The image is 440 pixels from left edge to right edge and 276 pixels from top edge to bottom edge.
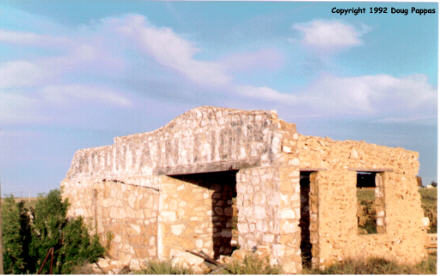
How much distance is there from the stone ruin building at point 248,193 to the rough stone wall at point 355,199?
22mm

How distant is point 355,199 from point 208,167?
3171 millimetres

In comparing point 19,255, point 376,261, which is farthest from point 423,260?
point 19,255

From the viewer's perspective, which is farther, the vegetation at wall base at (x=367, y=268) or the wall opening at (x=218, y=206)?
the wall opening at (x=218, y=206)

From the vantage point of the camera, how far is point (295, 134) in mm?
8523

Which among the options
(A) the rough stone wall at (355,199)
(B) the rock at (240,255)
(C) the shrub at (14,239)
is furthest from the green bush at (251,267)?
(C) the shrub at (14,239)

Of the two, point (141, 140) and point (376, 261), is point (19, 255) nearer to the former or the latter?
point (141, 140)

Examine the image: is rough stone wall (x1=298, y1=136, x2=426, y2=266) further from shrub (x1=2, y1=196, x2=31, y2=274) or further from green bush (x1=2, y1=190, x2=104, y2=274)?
shrub (x1=2, y1=196, x2=31, y2=274)

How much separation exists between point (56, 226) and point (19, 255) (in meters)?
1.42

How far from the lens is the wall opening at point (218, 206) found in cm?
1119

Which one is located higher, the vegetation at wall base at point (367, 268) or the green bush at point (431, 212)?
the green bush at point (431, 212)

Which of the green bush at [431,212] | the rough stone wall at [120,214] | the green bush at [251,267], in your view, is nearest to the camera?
the green bush at [251,267]

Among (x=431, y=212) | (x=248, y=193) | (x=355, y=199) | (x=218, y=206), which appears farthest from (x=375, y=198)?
(x=431, y=212)

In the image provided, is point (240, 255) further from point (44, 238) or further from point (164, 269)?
point (44, 238)

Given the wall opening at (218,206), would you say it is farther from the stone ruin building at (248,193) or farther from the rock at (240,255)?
the rock at (240,255)
